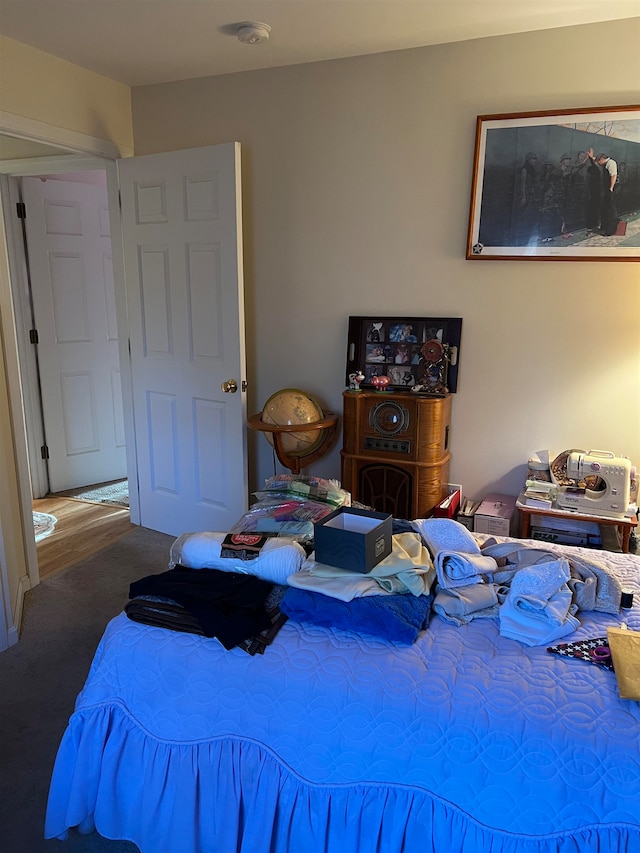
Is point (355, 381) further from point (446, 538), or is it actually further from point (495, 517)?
point (446, 538)

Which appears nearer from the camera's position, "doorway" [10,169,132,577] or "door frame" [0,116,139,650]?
"door frame" [0,116,139,650]

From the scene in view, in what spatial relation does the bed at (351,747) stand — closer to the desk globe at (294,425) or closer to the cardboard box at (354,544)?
the cardboard box at (354,544)

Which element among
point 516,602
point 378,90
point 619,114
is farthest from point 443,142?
→ point 516,602

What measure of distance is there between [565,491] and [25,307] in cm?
357

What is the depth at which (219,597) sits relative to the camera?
1592 mm

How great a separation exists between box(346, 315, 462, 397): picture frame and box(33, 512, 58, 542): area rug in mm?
2084

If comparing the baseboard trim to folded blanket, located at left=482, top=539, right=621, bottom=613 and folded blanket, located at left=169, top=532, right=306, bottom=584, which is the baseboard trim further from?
folded blanket, located at left=482, top=539, right=621, bottom=613

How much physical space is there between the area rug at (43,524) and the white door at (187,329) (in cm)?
72

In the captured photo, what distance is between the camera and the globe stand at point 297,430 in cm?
303

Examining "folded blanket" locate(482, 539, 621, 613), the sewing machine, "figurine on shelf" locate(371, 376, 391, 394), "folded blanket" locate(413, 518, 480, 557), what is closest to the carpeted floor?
"folded blanket" locate(413, 518, 480, 557)

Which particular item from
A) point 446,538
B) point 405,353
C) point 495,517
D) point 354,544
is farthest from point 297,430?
point 354,544

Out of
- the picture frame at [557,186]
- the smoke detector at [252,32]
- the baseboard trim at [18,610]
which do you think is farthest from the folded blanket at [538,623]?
the smoke detector at [252,32]

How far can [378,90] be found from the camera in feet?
9.82

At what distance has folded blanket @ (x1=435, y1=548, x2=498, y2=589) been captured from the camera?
168 cm
